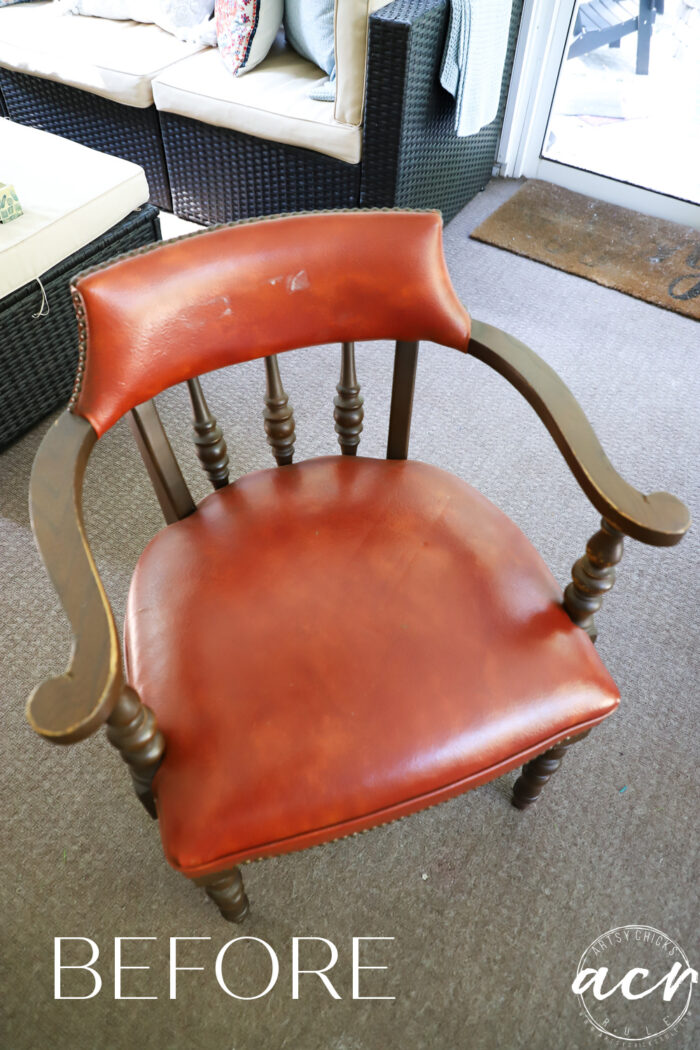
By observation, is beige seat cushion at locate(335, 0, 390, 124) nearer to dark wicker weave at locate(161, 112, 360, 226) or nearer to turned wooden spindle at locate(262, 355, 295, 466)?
dark wicker weave at locate(161, 112, 360, 226)

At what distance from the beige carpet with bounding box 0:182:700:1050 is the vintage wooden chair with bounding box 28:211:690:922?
0.16 meters

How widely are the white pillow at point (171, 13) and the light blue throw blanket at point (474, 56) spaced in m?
0.78

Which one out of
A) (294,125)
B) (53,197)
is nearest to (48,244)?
(53,197)

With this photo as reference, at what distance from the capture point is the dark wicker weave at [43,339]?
1462 millimetres

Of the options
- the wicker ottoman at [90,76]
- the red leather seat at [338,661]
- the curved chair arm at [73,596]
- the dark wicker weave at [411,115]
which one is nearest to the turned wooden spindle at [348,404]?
the red leather seat at [338,661]

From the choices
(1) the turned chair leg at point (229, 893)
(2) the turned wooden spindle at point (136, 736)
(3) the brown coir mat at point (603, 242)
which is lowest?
(1) the turned chair leg at point (229, 893)

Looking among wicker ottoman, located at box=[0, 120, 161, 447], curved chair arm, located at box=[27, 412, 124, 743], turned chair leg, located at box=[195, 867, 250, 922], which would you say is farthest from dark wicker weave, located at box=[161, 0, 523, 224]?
turned chair leg, located at box=[195, 867, 250, 922]

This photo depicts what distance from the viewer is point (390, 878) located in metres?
1.07

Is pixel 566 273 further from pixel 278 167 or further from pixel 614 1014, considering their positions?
pixel 614 1014

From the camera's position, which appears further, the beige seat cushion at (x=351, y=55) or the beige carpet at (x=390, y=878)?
the beige seat cushion at (x=351, y=55)

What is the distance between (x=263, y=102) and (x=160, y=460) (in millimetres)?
1423

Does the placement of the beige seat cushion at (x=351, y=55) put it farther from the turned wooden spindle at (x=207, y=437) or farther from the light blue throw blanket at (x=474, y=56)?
the turned wooden spindle at (x=207, y=437)

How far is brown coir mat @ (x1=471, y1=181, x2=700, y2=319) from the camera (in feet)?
6.92

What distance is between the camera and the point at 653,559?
147cm
